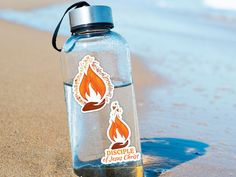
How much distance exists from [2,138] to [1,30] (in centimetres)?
455

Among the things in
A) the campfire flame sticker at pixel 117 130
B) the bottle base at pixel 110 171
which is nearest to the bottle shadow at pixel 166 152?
the bottle base at pixel 110 171

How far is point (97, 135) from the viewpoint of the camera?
1901mm

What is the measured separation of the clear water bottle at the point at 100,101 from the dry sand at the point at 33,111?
18 cm

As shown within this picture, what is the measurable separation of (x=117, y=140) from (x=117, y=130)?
37 millimetres

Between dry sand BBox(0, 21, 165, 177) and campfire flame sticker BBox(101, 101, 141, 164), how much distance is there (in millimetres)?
227

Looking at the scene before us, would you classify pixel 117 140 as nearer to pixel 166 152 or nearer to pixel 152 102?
pixel 166 152

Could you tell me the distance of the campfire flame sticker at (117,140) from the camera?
1.87 m

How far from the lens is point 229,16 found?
517 inches

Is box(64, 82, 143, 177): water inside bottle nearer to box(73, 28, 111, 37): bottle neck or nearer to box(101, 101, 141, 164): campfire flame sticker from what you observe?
box(101, 101, 141, 164): campfire flame sticker

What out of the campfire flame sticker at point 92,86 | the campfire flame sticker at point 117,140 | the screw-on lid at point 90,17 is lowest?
the campfire flame sticker at point 117,140

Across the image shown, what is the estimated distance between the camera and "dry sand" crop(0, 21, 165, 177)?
2.05 meters

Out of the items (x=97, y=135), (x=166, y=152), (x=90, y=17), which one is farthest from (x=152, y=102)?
(x=90, y=17)

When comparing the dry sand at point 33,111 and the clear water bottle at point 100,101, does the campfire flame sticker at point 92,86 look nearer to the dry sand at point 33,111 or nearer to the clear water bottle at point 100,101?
the clear water bottle at point 100,101

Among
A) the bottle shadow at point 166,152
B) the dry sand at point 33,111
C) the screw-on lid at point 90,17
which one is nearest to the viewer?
the screw-on lid at point 90,17
